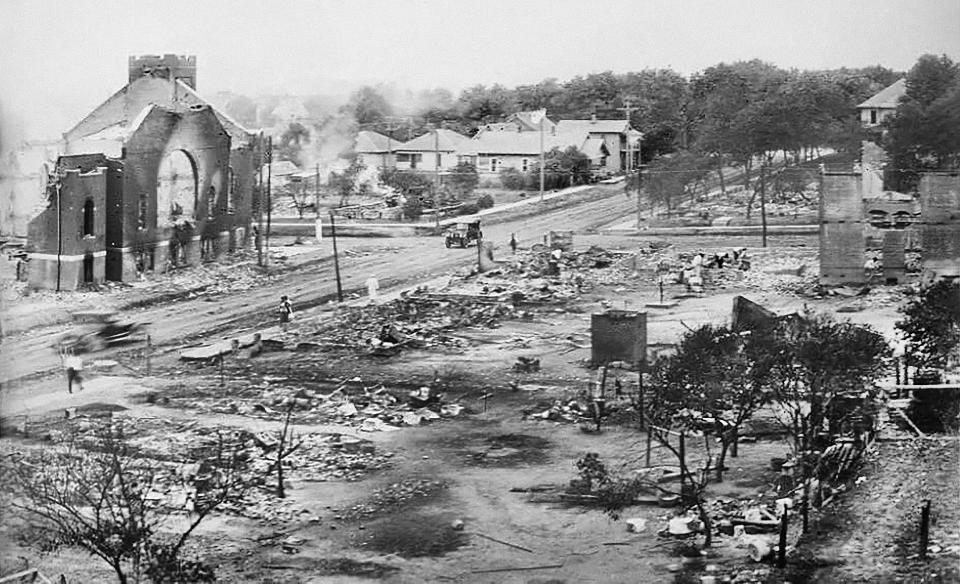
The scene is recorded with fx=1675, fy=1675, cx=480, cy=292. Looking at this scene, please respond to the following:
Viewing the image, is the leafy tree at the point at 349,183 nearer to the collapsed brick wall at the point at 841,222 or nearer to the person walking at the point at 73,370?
the person walking at the point at 73,370

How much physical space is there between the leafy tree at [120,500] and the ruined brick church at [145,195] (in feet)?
12.1

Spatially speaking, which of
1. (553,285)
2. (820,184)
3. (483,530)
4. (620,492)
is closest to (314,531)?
(483,530)

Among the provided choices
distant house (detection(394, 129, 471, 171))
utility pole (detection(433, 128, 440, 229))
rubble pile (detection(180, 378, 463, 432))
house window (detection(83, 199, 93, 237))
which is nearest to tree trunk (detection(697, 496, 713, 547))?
rubble pile (detection(180, 378, 463, 432))

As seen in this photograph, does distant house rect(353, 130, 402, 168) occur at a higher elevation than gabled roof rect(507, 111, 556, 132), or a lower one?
lower

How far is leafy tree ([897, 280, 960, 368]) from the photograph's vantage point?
11.9 metres

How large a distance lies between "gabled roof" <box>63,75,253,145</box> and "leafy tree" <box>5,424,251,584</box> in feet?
10.2

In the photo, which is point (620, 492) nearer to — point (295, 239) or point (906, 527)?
point (906, 527)

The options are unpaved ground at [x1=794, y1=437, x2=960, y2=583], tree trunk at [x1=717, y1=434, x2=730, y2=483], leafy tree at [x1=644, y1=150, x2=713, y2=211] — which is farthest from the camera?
leafy tree at [x1=644, y1=150, x2=713, y2=211]

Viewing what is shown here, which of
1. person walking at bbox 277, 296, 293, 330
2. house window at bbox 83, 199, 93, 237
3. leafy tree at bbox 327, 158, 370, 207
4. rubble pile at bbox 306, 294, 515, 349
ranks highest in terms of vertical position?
leafy tree at bbox 327, 158, 370, 207

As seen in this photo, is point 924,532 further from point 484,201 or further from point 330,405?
point 484,201

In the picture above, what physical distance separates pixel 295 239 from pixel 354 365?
7.42 feet

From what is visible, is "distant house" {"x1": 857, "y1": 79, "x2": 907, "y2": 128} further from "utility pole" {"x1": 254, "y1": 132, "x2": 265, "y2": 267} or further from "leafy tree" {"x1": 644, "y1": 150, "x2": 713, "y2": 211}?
"utility pole" {"x1": 254, "y1": 132, "x2": 265, "y2": 267}

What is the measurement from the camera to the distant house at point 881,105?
44.7 ft

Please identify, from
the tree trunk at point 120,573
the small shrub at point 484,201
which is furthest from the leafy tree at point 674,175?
the tree trunk at point 120,573
